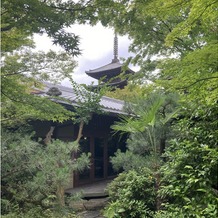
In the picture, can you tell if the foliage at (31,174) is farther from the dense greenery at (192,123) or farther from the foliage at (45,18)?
the foliage at (45,18)

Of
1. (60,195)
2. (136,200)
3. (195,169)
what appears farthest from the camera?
(60,195)

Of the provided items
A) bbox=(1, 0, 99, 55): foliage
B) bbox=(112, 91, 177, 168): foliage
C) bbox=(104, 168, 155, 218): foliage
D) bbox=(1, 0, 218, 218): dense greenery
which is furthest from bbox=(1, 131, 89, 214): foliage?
bbox=(1, 0, 99, 55): foliage

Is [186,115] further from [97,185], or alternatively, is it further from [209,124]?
[97,185]

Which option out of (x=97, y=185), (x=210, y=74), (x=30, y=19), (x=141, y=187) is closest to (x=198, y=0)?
(x=210, y=74)

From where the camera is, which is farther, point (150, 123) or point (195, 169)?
point (150, 123)

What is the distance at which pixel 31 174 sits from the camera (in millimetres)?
5039

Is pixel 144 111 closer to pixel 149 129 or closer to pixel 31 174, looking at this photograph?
pixel 149 129

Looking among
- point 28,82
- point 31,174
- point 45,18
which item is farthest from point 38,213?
point 45,18

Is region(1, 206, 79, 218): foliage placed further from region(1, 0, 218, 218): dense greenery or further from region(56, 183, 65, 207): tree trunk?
region(56, 183, 65, 207): tree trunk

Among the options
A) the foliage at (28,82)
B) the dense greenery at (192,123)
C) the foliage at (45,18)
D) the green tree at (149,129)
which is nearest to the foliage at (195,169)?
the dense greenery at (192,123)

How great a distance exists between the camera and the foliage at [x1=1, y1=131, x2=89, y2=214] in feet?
15.3

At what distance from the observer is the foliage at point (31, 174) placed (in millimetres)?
4664

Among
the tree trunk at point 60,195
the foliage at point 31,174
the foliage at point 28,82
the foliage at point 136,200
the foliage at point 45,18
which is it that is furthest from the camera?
the tree trunk at point 60,195

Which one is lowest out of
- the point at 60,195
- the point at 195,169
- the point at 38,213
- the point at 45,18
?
the point at 38,213
